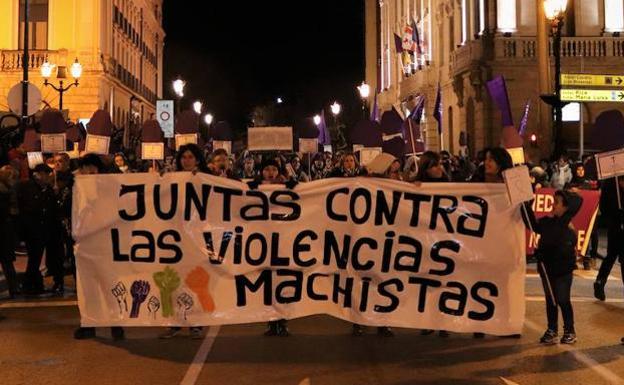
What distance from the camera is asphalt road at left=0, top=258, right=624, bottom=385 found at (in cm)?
630

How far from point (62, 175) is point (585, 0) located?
29.4 metres

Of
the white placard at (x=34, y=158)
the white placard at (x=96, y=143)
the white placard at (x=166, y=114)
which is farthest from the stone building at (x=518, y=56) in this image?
the white placard at (x=96, y=143)

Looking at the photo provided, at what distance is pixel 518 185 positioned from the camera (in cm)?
723

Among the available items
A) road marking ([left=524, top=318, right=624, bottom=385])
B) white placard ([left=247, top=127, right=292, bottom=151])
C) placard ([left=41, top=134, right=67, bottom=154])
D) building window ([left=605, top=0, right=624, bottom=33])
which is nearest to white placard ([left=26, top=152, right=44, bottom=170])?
placard ([left=41, top=134, right=67, bottom=154])

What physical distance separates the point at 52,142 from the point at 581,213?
925 cm

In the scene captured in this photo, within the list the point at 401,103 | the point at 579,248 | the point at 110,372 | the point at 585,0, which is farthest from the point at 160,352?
the point at 401,103

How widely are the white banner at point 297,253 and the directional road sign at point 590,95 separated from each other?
1612 cm

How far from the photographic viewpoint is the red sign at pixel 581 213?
1296cm

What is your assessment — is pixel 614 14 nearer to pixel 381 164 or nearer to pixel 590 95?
pixel 590 95

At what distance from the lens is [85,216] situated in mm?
7641

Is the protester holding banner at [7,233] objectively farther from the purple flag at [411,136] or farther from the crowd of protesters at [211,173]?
the purple flag at [411,136]

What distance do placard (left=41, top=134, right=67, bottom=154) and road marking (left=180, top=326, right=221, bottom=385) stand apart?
6192 millimetres

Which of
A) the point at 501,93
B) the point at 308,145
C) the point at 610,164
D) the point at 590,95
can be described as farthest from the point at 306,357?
the point at 590,95

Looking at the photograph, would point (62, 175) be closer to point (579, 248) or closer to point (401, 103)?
point (579, 248)
